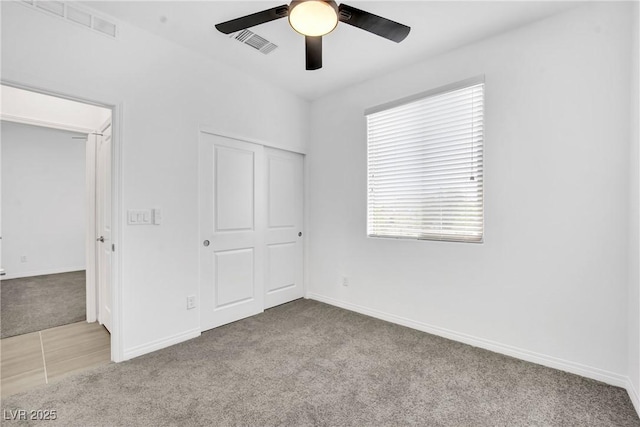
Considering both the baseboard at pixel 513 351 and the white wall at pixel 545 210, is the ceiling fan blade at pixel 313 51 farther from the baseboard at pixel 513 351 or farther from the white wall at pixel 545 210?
the baseboard at pixel 513 351

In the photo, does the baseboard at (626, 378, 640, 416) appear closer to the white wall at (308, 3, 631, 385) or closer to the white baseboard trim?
the white wall at (308, 3, 631, 385)

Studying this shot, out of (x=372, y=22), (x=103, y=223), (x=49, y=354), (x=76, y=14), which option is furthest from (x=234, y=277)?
(x=372, y=22)

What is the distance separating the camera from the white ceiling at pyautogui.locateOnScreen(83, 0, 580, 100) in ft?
7.07

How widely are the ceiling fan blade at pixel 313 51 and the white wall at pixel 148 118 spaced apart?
4.44 feet

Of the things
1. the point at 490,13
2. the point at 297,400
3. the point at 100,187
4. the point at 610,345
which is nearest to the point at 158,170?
the point at 100,187

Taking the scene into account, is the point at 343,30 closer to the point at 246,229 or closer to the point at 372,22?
the point at 372,22

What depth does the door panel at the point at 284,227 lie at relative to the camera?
3643mm

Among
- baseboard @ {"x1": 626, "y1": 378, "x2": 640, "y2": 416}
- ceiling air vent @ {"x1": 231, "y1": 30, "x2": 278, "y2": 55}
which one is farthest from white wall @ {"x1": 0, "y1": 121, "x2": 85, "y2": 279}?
baseboard @ {"x1": 626, "y1": 378, "x2": 640, "y2": 416}

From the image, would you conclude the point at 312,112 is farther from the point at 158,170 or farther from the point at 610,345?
the point at 610,345

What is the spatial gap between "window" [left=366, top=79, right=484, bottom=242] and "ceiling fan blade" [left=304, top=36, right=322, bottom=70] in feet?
4.43

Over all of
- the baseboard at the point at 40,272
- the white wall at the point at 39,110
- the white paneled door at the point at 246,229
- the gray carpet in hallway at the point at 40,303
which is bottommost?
the gray carpet in hallway at the point at 40,303

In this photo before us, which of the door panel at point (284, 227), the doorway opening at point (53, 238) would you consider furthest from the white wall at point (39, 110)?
the door panel at point (284, 227)

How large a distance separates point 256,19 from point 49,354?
3077mm

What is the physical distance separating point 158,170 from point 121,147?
31cm
